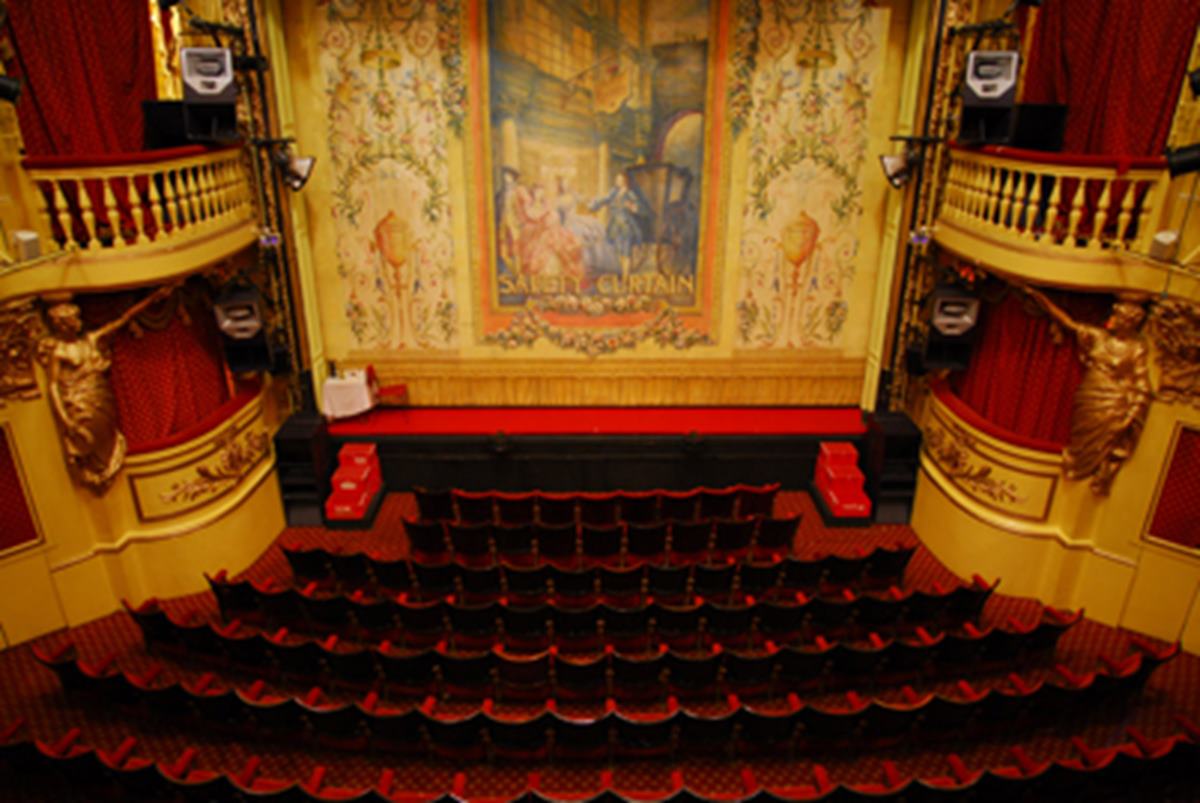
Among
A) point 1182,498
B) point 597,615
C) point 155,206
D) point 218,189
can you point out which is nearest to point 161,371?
point 155,206

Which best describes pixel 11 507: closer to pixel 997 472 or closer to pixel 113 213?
pixel 113 213

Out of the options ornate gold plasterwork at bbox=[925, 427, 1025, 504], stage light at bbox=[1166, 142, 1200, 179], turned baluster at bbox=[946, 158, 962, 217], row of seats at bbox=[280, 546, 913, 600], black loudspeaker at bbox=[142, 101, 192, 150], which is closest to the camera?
stage light at bbox=[1166, 142, 1200, 179]

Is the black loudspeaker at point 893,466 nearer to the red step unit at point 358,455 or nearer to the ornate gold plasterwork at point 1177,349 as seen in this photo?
the ornate gold plasterwork at point 1177,349

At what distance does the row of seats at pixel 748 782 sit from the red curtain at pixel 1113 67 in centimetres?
372

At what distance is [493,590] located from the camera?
5961mm

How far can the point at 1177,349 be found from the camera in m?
5.18

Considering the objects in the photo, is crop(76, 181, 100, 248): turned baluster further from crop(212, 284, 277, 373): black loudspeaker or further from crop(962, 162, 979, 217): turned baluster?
crop(962, 162, 979, 217): turned baluster

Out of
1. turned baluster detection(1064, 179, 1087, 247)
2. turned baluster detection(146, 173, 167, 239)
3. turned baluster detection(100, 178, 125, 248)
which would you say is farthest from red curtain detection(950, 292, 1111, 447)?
turned baluster detection(100, 178, 125, 248)

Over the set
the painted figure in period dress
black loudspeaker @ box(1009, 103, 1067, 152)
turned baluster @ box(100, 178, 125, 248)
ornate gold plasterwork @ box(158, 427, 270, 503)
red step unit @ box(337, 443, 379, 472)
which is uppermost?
black loudspeaker @ box(1009, 103, 1067, 152)

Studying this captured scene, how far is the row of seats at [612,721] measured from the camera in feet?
15.1

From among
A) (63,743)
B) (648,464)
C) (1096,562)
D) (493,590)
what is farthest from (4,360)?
(1096,562)

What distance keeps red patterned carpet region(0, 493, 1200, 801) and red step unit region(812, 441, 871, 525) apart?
76.7 inches

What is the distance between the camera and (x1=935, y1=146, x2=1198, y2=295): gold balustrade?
5.13m

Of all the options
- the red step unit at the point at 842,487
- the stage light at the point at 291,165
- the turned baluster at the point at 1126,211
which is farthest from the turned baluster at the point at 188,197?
the turned baluster at the point at 1126,211
